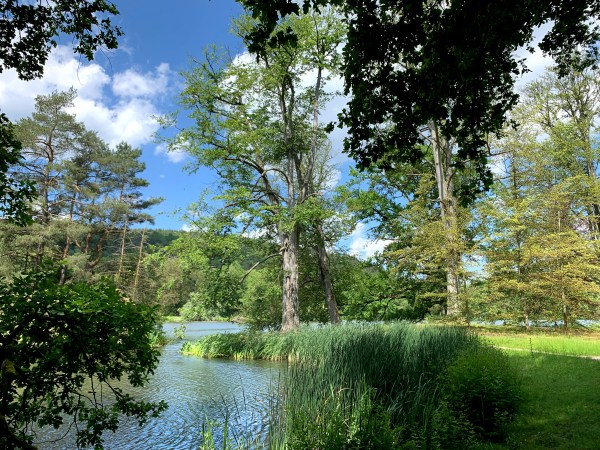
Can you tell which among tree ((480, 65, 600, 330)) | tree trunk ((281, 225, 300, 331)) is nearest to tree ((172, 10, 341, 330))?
tree trunk ((281, 225, 300, 331))

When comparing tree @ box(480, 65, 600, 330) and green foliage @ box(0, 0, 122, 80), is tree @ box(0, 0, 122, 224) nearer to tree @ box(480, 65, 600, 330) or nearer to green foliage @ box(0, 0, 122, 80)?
green foliage @ box(0, 0, 122, 80)

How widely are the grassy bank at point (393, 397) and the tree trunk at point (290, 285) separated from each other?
9.63 m

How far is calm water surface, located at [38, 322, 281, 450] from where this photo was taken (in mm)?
5953

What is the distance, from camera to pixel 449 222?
1759cm

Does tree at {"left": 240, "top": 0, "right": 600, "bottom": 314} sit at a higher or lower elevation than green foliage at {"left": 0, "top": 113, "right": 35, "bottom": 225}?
higher

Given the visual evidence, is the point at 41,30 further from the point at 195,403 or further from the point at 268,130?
the point at 268,130

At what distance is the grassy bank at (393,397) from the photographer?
376 centimetres

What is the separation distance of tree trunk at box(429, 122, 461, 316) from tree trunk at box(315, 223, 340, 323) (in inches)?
A: 216

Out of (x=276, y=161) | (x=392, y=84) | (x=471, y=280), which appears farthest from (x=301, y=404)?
(x=276, y=161)

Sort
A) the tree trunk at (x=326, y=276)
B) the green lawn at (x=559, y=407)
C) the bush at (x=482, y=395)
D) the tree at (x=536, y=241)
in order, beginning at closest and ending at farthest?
the green lawn at (x=559, y=407), the bush at (x=482, y=395), the tree at (x=536, y=241), the tree trunk at (x=326, y=276)

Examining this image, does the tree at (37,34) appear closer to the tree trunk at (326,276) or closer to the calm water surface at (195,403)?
the calm water surface at (195,403)

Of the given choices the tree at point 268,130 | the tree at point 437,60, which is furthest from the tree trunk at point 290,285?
the tree at point 437,60

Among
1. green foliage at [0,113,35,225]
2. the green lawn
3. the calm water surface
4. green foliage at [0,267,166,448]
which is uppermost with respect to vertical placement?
green foliage at [0,113,35,225]

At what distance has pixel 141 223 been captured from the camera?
2981 centimetres
